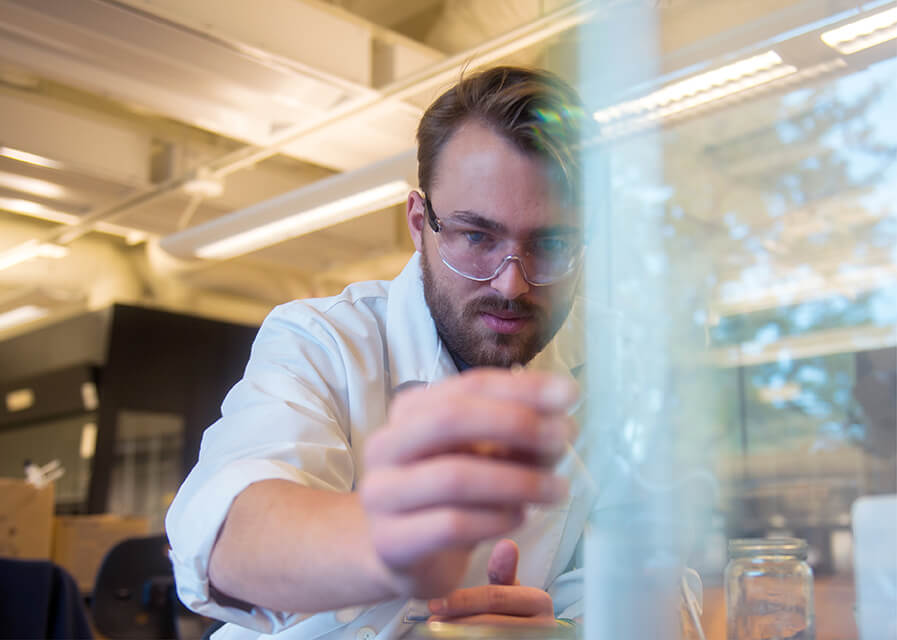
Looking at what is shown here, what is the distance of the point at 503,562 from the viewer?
2.50ft

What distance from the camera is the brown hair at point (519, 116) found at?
3.63ft

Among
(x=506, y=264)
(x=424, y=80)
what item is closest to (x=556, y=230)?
(x=506, y=264)

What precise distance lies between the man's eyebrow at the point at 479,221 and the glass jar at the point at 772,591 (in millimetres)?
466

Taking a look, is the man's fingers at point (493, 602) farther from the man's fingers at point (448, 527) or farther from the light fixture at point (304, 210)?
the light fixture at point (304, 210)

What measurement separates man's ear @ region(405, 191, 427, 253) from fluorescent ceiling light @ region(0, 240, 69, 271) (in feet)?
14.7

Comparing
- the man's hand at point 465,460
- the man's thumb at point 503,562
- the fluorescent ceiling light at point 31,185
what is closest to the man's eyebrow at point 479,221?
the man's thumb at point 503,562

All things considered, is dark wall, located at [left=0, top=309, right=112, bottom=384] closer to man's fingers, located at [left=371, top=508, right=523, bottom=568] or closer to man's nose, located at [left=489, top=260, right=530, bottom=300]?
man's nose, located at [left=489, top=260, right=530, bottom=300]

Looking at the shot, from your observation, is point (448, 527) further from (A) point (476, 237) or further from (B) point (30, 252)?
(B) point (30, 252)

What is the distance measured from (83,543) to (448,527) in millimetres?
4158

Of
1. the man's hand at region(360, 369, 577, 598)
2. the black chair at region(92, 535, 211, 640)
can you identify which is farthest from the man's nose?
the black chair at region(92, 535, 211, 640)

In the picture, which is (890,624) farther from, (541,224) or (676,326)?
(676,326)

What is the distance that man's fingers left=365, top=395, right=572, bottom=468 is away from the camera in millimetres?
372

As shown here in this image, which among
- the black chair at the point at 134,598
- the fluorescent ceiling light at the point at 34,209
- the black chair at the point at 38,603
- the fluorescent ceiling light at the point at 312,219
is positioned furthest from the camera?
the fluorescent ceiling light at the point at 34,209

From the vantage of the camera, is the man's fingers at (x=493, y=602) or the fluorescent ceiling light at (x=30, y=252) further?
the fluorescent ceiling light at (x=30, y=252)
